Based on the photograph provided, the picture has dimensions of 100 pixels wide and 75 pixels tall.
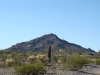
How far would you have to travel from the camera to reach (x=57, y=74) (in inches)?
989

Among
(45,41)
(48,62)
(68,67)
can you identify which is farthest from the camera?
(45,41)

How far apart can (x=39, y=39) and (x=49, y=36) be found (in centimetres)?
728

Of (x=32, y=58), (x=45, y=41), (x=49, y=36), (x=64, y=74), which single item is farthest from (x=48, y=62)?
(x=49, y=36)

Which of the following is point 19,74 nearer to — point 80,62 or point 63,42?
point 80,62

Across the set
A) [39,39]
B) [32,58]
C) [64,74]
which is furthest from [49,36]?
[64,74]

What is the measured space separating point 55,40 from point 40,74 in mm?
151210

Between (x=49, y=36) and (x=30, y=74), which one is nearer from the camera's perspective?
(x=30, y=74)

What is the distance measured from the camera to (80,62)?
3419 centimetres

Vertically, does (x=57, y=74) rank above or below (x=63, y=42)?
below

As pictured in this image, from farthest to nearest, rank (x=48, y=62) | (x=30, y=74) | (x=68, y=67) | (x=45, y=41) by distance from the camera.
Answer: (x=45, y=41)
(x=48, y=62)
(x=68, y=67)
(x=30, y=74)

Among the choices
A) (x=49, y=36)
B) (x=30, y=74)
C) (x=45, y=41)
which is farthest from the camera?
(x=49, y=36)

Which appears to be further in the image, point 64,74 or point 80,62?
point 80,62

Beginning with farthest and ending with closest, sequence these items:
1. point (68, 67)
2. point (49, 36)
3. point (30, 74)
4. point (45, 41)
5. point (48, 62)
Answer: point (49, 36), point (45, 41), point (48, 62), point (68, 67), point (30, 74)

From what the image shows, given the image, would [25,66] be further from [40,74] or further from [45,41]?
[45,41]
